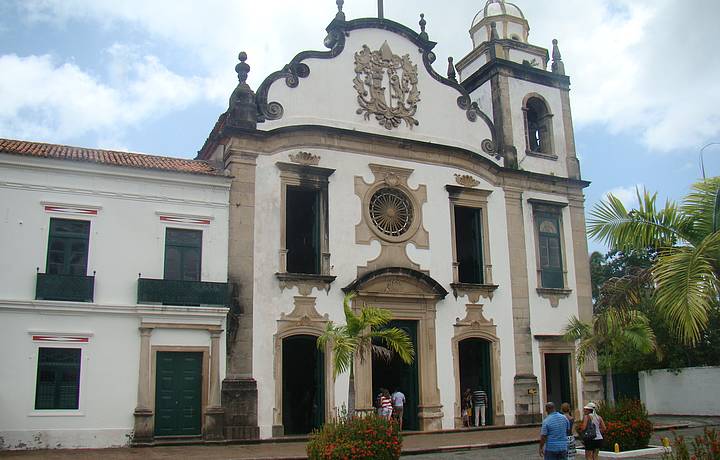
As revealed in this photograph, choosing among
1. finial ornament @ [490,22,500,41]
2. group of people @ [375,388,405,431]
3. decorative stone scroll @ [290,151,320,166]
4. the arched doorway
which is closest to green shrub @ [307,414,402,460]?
group of people @ [375,388,405,431]

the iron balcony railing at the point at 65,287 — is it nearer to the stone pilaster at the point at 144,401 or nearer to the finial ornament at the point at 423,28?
the stone pilaster at the point at 144,401

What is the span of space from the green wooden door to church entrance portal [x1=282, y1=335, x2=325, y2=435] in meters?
3.11

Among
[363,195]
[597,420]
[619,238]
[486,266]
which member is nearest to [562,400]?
[486,266]

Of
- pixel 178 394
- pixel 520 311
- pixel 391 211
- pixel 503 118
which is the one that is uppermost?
pixel 503 118

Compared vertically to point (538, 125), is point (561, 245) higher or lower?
lower

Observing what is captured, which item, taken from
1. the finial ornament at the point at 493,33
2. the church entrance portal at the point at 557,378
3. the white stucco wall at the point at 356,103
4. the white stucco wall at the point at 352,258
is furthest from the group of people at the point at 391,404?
the finial ornament at the point at 493,33

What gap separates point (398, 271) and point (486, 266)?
3.43 m

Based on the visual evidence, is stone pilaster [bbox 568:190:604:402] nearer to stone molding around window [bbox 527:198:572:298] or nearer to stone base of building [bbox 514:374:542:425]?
stone molding around window [bbox 527:198:572:298]

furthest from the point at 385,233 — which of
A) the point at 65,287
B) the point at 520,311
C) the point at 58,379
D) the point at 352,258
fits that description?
the point at 58,379

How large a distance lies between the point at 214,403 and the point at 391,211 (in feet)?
25.1

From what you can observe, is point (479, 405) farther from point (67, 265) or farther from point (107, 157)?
point (107, 157)

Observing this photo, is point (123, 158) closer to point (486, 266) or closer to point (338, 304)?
point (338, 304)

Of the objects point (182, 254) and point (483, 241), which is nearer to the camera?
point (182, 254)

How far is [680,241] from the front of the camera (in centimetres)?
1030
